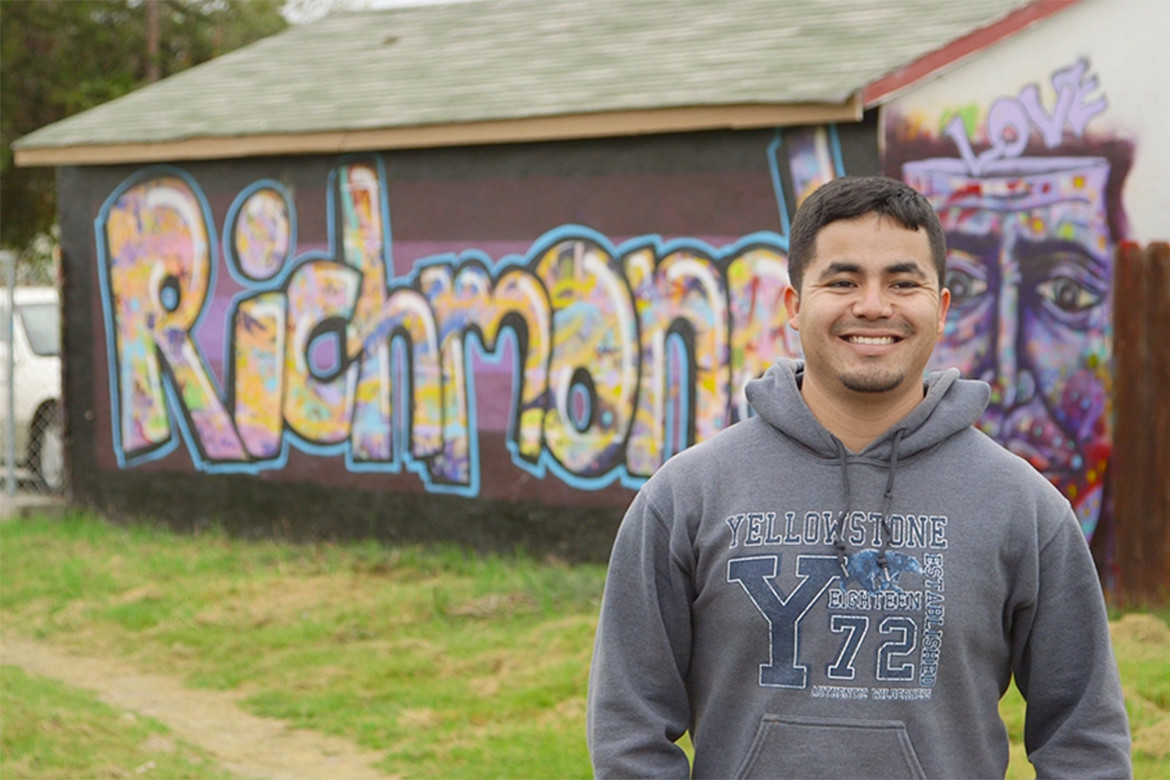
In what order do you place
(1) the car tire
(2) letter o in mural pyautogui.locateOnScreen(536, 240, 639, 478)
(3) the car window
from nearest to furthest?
(2) letter o in mural pyautogui.locateOnScreen(536, 240, 639, 478) < (1) the car tire < (3) the car window

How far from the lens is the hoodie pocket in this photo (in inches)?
96.9

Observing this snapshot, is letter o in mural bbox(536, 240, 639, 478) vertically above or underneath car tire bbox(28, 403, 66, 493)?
above

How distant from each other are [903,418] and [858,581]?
30 centimetres

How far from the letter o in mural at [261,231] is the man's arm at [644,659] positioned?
9295 millimetres

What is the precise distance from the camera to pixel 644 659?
2.60 metres

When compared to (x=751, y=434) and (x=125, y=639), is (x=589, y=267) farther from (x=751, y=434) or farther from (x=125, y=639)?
(x=751, y=434)

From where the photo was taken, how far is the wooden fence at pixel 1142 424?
8.22m

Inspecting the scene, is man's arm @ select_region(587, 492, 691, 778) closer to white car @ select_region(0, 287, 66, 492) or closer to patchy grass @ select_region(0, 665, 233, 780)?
patchy grass @ select_region(0, 665, 233, 780)

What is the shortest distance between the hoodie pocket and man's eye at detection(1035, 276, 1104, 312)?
6.77 m

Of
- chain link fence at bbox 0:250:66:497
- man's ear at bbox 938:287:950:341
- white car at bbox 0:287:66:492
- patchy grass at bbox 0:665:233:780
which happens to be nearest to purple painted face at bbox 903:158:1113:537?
patchy grass at bbox 0:665:233:780

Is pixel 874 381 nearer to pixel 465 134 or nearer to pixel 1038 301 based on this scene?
pixel 1038 301

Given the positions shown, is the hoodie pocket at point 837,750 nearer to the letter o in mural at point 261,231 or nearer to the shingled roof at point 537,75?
the shingled roof at point 537,75

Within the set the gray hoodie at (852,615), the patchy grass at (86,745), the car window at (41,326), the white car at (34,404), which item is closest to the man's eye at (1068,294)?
the patchy grass at (86,745)

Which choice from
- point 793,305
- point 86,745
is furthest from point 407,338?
point 793,305
